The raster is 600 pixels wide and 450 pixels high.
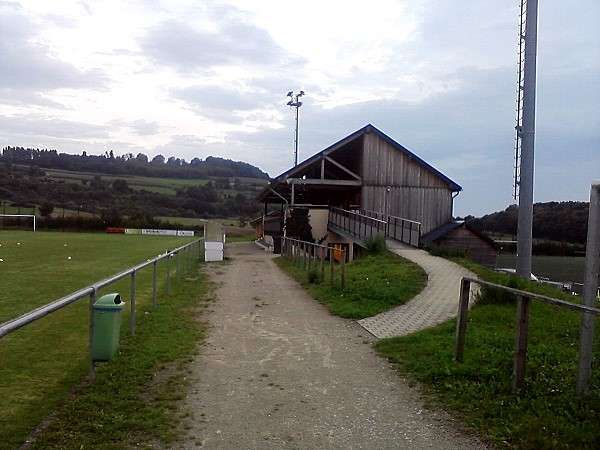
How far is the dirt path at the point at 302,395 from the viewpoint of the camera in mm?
5055

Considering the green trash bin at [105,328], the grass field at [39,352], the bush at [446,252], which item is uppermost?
the green trash bin at [105,328]

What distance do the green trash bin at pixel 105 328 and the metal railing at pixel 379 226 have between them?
68.7 ft

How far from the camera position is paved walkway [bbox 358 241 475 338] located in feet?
33.8

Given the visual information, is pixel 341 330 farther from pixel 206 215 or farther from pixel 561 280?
pixel 206 215

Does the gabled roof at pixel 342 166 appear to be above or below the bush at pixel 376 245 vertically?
above

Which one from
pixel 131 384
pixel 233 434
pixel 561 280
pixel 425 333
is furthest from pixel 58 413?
pixel 561 280

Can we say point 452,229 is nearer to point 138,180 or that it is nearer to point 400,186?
point 400,186

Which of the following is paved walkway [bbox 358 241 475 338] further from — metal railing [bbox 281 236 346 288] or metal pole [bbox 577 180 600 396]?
metal pole [bbox 577 180 600 396]

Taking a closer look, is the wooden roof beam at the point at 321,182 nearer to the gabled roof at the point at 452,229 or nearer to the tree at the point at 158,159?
the gabled roof at the point at 452,229

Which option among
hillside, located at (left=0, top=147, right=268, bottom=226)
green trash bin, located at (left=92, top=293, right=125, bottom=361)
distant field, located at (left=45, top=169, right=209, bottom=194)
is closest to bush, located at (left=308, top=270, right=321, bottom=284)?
green trash bin, located at (left=92, top=293, right=125, bottom=361)

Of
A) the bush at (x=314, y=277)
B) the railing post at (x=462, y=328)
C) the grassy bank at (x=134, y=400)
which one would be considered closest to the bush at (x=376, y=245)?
the bush at (x=314, y=277)

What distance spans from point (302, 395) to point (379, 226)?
23003 millimetres

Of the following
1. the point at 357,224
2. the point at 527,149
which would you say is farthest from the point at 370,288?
the point at 357,224

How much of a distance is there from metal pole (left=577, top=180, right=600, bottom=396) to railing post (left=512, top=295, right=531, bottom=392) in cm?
50
